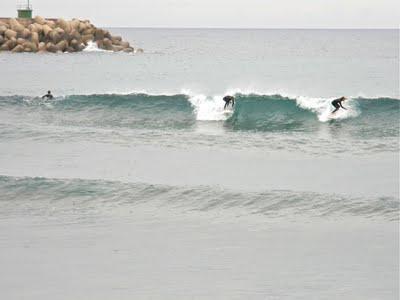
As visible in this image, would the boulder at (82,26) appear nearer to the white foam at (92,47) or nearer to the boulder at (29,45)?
the white foam at (92,47)

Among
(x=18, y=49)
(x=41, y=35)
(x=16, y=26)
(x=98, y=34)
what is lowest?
(x=18, y=49)

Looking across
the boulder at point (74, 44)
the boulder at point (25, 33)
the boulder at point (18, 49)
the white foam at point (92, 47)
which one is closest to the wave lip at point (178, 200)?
the boulder at point (25, 33)

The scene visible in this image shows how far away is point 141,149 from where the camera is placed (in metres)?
22.3

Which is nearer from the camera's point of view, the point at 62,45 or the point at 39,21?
the point at 39,21

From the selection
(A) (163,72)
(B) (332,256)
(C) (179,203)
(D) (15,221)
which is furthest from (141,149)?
(A) (163,72)

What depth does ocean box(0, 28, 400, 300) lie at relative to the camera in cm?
1113

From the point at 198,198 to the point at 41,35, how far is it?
70.2 metres

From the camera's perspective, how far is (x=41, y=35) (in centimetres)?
8344

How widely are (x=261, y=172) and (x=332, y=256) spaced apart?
657 centimetres

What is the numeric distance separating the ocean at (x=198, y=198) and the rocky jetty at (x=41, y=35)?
161 ft

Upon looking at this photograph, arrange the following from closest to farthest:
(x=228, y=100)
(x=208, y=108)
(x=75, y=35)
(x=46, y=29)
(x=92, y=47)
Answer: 1. (x=228, y=100)
2. (x=208, y=108)
3. (x=46, y=29)
4. (x=75, y=35)
5. (x=92, y=47)

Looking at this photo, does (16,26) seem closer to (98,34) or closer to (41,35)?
(41,35)

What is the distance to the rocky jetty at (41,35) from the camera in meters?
81.0

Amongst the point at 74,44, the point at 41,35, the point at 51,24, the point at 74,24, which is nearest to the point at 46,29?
the point at 51,24
